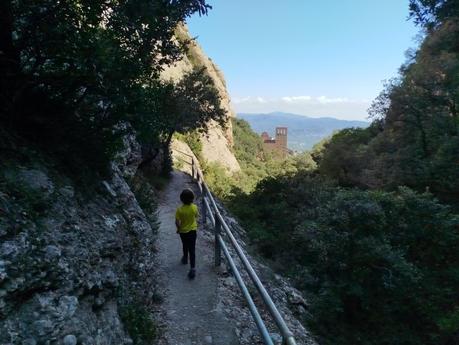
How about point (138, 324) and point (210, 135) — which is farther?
point (210, 135)

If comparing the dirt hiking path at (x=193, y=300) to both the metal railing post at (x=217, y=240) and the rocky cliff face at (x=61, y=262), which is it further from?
the rocky cliff face at (x=61, y=262)

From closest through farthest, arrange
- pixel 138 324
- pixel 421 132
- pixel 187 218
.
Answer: pixel 138 324 → pixel 187 218 → pixel 421 132

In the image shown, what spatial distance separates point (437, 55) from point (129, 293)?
3149cm

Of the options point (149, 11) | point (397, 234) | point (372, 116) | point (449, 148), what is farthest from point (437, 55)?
point (149, 11)

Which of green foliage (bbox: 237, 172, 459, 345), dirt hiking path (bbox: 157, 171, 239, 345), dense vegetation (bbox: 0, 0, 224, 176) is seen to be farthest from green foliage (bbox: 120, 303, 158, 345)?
green foliage (bbox: 237, 172, 459, 345)

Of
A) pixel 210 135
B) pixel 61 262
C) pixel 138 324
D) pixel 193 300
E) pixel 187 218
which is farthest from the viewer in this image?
pixel 210 135

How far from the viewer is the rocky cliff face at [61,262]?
3.00 meters

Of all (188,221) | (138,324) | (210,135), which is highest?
(188,221)

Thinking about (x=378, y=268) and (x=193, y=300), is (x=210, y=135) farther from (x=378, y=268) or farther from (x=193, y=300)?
(x=193, y=300)

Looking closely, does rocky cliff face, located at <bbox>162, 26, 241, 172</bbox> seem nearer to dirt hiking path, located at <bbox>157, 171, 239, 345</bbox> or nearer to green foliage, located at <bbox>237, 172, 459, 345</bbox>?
green foliage, located at <bbox>237, 172, 459, 345</bbox>

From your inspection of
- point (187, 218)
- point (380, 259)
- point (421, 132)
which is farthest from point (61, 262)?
point (421, 132)

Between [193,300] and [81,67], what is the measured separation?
3850 mm

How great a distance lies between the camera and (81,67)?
383 cm

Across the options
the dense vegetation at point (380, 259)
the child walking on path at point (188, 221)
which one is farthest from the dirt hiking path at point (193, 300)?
the dense vegetation at point (380, 259)
